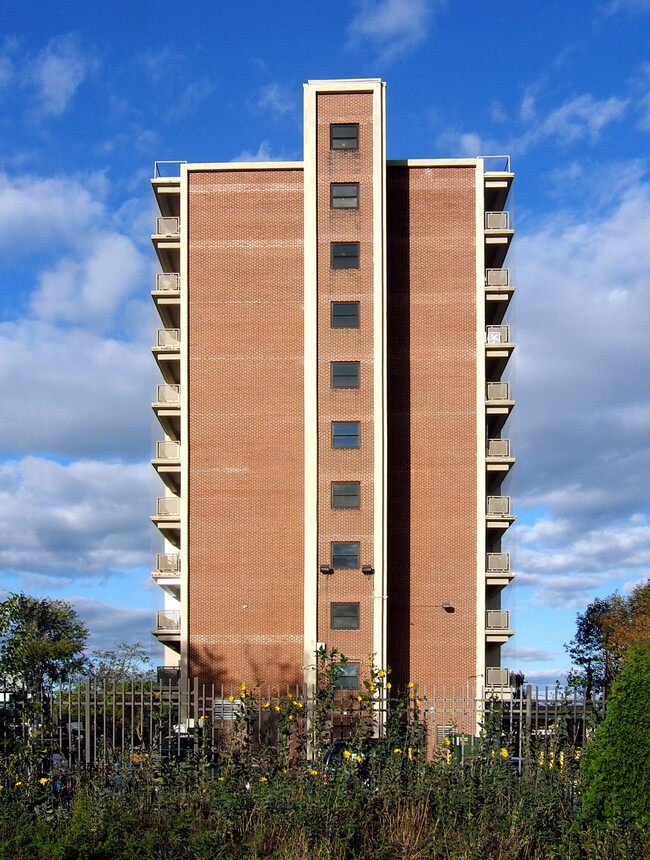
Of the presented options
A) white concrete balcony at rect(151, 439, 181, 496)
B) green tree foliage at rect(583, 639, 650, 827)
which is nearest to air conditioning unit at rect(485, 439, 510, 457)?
white concrete balcony at rect(151, 439, 181, 496)

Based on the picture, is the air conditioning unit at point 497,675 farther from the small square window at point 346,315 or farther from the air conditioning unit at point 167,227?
the air conditioning unit at point 167,227

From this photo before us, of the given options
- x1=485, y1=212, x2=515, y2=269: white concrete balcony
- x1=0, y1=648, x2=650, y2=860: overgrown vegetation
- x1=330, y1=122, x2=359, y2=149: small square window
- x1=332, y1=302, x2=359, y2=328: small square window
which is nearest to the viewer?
x1=0, y1=648, x2=650, y2=860: overgrown vegetation

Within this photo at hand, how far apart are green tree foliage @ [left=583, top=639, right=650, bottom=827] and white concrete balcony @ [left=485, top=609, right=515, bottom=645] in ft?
103

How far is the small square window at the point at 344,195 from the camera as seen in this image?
145ft

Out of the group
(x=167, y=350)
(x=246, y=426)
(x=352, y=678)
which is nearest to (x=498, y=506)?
(x=352, y=678)

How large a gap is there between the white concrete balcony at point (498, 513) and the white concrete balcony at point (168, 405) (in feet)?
48.1

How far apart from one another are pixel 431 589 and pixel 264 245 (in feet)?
54.4

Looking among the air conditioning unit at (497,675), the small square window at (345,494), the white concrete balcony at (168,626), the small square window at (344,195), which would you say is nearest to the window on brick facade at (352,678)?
the air conditioning unit at (497,675)

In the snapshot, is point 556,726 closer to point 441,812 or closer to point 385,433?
point 441,812

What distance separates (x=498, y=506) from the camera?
46.2 m

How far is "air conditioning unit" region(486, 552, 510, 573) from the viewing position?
45.4 meters

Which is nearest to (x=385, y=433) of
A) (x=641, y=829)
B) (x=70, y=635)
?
(x=70, y=635)

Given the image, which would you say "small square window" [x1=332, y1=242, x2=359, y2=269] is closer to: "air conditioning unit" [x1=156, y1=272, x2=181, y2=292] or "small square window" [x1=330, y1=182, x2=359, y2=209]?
"small square window" [x1=330, y1=182, x2=359, y2=209]

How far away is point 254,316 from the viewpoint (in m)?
45.3
